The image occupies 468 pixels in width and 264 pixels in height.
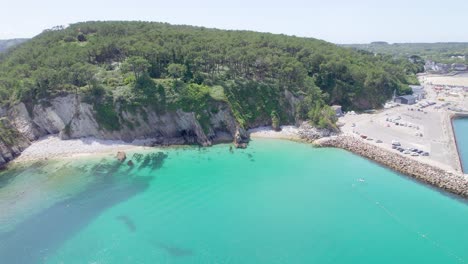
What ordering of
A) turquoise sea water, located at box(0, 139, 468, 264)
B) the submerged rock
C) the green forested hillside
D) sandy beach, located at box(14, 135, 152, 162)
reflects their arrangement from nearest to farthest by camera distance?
1. turquoise sea water, located at box(0, 139, 468, 264)
2. the submerged rock
3. sandy beach, located at box(14, 135, 152, 162)
4. the green forested hillside

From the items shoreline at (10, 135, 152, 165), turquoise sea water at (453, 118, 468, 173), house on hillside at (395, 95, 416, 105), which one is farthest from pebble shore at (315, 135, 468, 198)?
house on hillside at (395, 95, 416, 105)

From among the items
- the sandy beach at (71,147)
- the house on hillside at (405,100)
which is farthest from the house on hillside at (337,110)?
the sandy beach at (71,147)

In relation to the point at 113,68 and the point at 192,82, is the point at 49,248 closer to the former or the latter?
the point at 192,82

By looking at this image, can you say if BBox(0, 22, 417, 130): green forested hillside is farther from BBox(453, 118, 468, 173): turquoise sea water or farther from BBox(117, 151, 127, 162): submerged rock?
BBox(453, 118, 468, 173): turquoise sea water

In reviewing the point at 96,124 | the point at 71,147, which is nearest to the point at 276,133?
the point at 96,124

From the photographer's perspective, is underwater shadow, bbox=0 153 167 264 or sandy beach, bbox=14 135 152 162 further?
sandy beach, bbox=14 135 152 162

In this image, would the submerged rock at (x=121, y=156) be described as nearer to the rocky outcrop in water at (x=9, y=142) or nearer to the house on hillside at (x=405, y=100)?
the rocky outcrop in water at (x=9, y=142)
